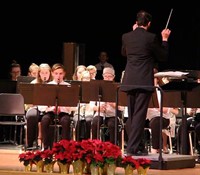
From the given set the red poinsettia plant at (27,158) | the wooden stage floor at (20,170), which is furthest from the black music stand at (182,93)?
the red poinsettia plant at (27,158)

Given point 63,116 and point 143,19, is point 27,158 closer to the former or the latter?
point 143,19

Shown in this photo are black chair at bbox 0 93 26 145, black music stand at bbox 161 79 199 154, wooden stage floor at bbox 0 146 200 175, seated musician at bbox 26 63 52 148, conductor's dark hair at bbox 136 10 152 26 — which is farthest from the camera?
black chair at bbox 0 93 26 145

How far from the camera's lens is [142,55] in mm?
8031

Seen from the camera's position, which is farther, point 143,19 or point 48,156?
point 143,19

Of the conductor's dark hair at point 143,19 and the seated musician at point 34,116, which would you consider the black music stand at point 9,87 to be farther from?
the conductor's dark hair at point 143,19

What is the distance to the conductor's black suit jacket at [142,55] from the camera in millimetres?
7992

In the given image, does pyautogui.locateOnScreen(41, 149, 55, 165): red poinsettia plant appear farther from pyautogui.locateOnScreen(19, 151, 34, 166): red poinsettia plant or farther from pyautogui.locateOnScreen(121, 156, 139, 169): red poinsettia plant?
pyautogui.locateOnScreen(121, 156, 139, 169): red poinsettia plant

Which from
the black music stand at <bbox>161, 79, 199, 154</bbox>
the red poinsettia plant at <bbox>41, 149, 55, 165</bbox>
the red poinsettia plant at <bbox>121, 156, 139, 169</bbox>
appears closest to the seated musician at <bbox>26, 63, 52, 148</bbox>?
the black music stand at <bbox>161, 79, 199, 154</bbox>

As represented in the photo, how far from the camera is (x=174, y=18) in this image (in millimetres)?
13742

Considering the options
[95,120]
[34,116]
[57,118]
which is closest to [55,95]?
[57,118]

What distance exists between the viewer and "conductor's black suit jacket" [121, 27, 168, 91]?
799 cm

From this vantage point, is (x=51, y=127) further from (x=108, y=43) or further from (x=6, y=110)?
(x=108, y=43)

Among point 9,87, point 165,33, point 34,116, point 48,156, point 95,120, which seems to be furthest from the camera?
point 9,87

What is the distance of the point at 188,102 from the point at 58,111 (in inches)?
88.3
